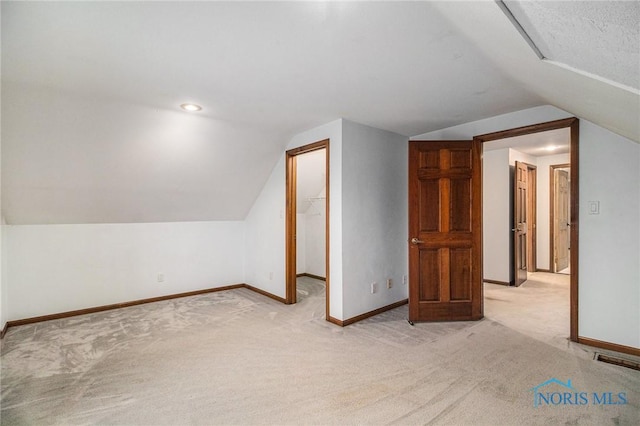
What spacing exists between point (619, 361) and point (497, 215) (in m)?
3.09

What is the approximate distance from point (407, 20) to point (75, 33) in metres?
1.79

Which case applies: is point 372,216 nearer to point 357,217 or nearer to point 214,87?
point 357,217

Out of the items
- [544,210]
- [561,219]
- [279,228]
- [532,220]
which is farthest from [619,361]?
[561,219]

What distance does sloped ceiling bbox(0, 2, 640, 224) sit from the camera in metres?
1.58

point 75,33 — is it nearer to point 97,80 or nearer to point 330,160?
point 97,80

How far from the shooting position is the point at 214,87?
245 centimetres

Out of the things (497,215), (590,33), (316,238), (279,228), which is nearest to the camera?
(590,33)

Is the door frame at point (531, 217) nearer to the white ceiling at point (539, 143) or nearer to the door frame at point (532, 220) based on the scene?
the door frame at point (532, 220)

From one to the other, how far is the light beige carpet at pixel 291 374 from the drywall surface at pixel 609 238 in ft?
1.20

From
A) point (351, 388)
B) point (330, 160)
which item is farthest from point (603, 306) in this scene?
point (330, 160)

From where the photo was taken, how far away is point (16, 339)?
9.91ft

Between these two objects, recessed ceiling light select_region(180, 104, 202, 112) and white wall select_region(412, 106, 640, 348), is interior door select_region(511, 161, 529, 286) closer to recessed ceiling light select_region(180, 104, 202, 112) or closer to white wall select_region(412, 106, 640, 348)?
white wall select_region(412, 106, 640, 348)

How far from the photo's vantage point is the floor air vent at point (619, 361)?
2408mm

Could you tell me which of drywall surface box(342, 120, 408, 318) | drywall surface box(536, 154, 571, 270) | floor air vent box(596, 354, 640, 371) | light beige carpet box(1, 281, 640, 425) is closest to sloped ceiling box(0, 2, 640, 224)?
drywall surface box(342, 120, 408, 318)
